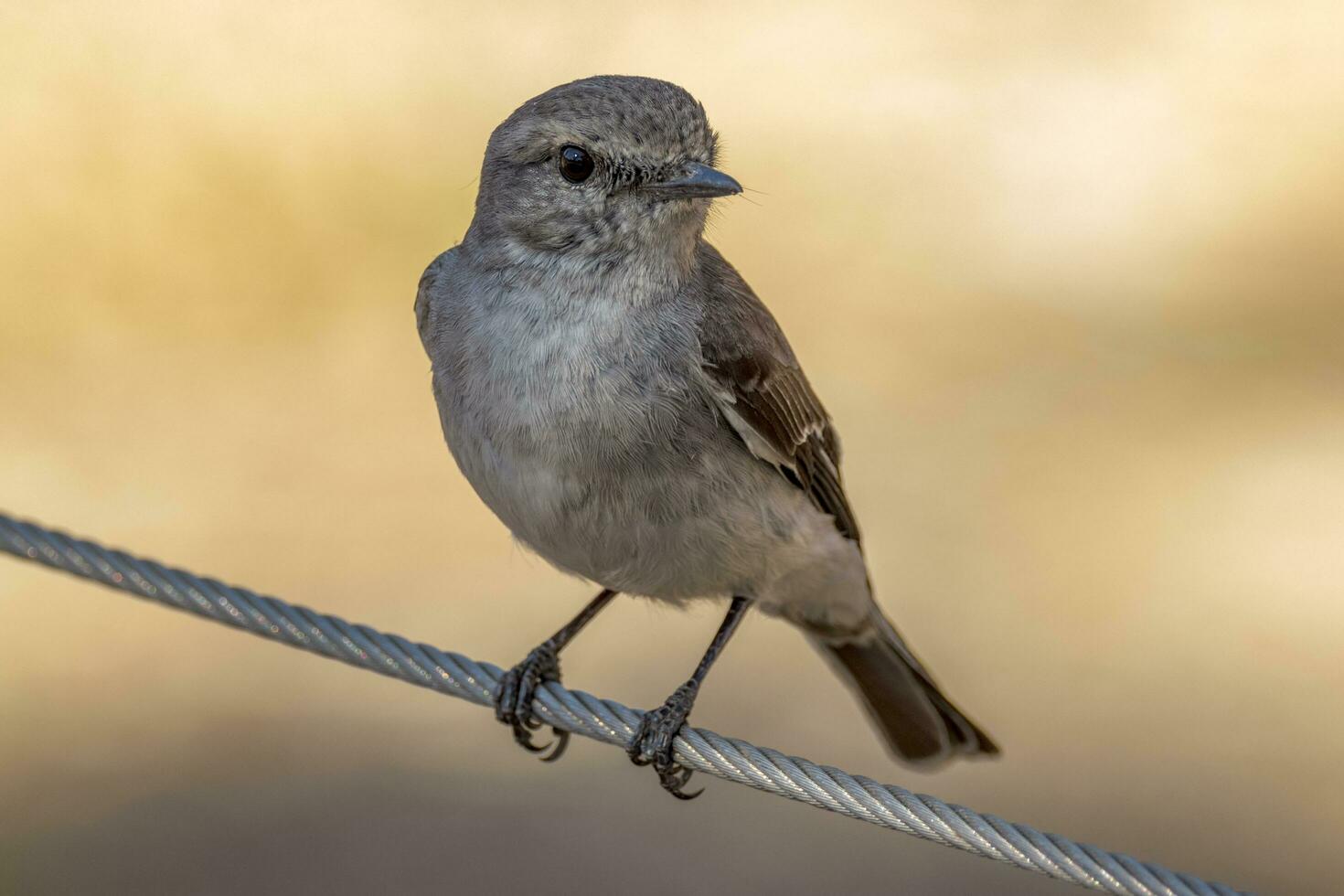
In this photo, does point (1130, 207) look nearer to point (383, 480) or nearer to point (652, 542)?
point (383, 480)

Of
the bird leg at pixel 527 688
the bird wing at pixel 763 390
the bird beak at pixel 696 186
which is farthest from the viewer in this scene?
the bird leg at pixel 527 688

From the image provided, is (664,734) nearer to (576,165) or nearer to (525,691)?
(525,691)

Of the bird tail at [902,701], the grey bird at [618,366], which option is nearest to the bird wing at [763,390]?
the grey bird at [618,366]

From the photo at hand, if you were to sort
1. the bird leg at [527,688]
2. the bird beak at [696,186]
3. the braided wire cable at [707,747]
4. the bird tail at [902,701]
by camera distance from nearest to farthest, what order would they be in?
1. the braided wire cable at [707,747]
2. the bird beak at [696,186]
3. the bird leg at [527,688]
4. the bird tail at [902,701]

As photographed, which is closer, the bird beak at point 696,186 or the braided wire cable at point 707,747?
the braided wire cable at point 707,747

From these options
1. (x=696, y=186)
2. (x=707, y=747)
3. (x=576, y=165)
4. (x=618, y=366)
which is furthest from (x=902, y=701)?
(x=576, y=165)

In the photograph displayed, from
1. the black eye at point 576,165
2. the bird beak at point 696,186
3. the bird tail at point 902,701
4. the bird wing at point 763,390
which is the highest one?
the bird beak at point 696,186

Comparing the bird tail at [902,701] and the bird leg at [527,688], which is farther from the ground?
the bird tail at [902,701]

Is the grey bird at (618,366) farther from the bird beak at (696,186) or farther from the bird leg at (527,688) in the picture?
the bird leg at (527,688)
